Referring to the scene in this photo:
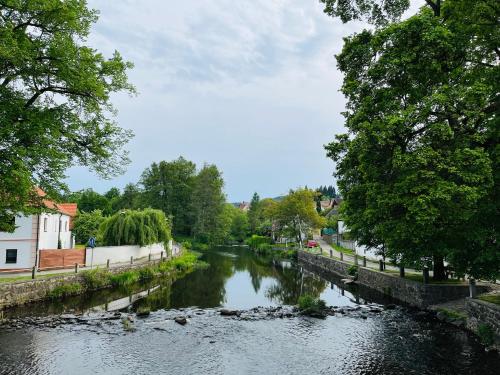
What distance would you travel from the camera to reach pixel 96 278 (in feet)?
77.7

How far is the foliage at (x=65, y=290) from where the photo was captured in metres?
20.2

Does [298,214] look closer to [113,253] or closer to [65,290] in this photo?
[113,253]

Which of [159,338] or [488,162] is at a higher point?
[488,162]

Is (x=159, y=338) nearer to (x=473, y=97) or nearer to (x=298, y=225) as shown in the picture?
(x=473, y=97)

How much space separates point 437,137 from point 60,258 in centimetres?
2354

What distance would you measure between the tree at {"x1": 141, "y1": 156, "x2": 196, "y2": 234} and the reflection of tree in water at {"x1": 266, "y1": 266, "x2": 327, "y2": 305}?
3890 centimetres

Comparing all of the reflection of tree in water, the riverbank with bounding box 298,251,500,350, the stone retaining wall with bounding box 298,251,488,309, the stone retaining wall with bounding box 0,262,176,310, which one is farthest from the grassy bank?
the stone retaining wall with bounding box 298,251,488,309

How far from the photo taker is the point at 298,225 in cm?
5638

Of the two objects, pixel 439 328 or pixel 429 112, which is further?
pixel 439 328

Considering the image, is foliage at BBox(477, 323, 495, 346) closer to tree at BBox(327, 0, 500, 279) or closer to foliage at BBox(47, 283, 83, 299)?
tree at BBox(327, 0, 500, 279)

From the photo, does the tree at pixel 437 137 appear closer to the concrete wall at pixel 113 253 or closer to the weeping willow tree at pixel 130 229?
the concrete wall at pixel 113 253

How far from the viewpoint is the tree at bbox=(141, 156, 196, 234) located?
70750 mm

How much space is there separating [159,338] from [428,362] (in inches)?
363

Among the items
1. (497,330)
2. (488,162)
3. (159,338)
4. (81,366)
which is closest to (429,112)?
(488,162)
